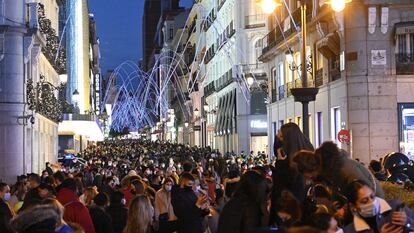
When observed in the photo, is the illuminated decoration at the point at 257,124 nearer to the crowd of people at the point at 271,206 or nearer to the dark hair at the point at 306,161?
the crowd of people at the point at 271,206

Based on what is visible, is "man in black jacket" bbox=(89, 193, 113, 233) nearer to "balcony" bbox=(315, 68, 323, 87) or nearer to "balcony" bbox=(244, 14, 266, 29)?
"balcony" bbox=(315, 68, 323, 87)

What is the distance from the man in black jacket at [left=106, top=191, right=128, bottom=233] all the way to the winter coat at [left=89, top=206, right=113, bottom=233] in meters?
0.73

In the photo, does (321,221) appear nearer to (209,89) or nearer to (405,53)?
(405,53)

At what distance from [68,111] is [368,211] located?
5004 cm

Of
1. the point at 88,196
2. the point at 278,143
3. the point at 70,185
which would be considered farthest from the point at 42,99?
the point at 278,143

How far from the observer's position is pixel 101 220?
9789mm

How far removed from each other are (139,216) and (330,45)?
23.1 m

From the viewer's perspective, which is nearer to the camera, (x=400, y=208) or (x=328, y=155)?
(x=400, y=208)

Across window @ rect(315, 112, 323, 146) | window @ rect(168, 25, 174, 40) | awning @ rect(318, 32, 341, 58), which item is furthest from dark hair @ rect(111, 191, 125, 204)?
window @ rect(168, 25, 174, 40)

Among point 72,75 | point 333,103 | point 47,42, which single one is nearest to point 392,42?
point 333,103

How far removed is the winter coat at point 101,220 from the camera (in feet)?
32.0

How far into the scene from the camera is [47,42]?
36.7 metres

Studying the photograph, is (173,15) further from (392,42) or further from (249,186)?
(249,186)

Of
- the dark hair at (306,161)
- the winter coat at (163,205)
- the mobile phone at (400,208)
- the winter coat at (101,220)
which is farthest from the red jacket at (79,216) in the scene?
the mobile phone at (400,208)
